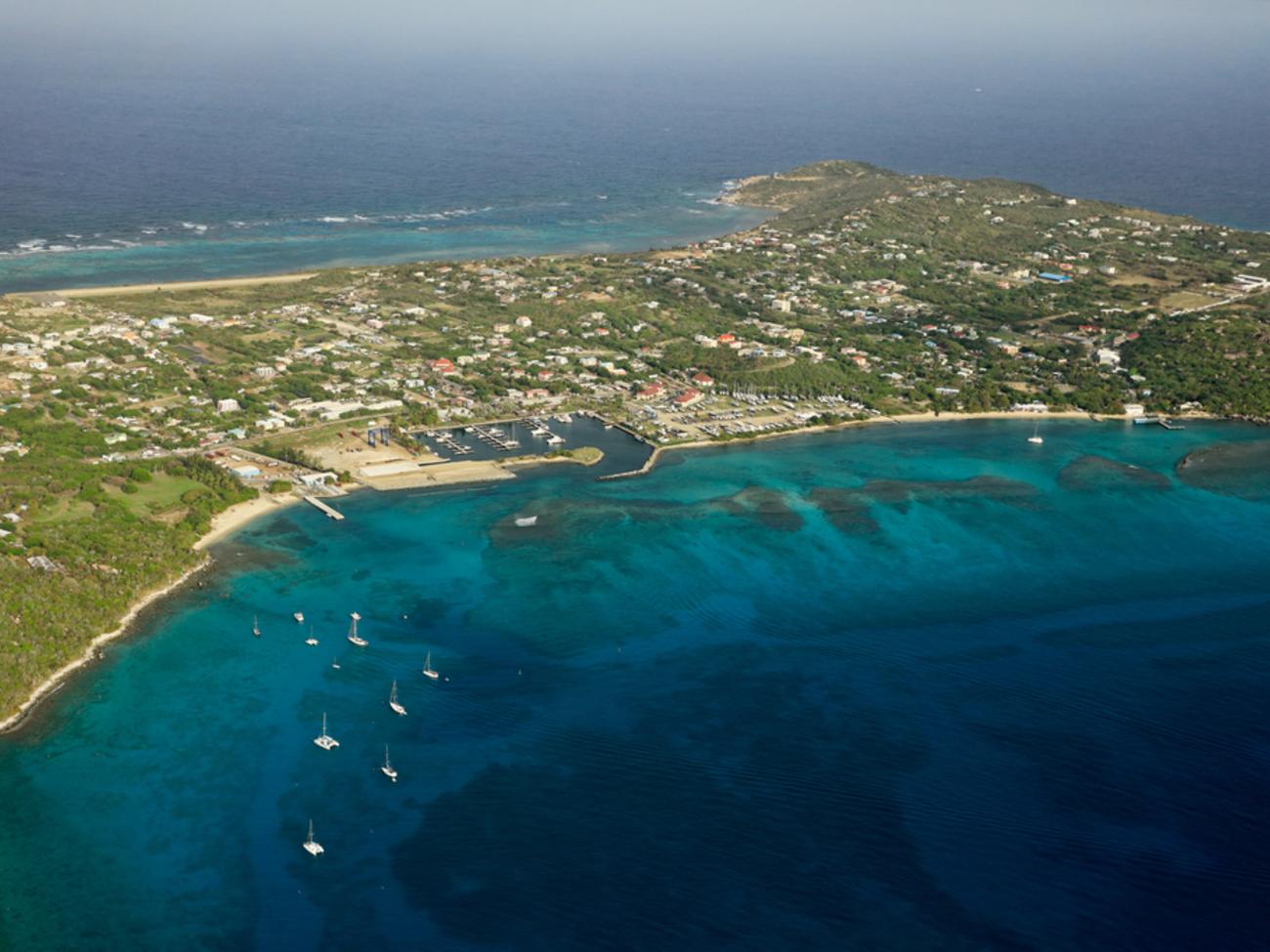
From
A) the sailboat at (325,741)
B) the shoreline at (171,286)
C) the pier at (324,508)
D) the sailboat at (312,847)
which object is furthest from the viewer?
the shoreline at (171,286)

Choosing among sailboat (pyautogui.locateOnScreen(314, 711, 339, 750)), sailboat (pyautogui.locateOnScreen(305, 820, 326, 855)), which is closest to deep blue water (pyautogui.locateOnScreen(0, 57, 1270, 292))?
sailboat (pyautogui.locateOnScreen(314, 711, 339, 750))

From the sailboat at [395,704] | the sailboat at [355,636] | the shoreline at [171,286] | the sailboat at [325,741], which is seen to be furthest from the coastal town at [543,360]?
the sailboat at [395,704]

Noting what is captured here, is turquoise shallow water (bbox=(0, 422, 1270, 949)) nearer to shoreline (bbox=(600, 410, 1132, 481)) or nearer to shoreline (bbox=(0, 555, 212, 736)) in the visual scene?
shoreline (bbox=(0, 555, 212, 736))

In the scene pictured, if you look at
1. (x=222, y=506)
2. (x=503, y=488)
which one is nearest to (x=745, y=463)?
(x=503, y=488)

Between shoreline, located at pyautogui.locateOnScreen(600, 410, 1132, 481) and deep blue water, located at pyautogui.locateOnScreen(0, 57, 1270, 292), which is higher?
deep blue water, located at pyautogui.locateOnScreen(0, 57, 1270, 292)

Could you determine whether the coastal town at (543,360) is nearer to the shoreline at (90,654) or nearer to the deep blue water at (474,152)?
the shoreline at (90,654)

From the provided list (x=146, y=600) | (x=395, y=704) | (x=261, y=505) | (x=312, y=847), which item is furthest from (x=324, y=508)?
(x=312, y=847)

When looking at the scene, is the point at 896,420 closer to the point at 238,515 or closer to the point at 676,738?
the point at 238,515
